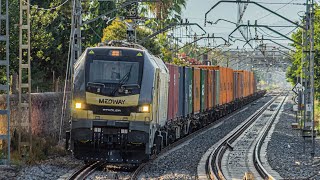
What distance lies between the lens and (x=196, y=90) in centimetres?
3228

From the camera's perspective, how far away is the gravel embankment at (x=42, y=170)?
15.5 m

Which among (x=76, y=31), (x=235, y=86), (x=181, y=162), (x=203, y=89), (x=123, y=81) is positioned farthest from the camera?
(x=235, y=86)

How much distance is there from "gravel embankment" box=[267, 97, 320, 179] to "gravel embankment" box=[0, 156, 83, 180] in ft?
17.5

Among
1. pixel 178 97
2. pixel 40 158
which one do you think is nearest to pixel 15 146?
pixel 40 158

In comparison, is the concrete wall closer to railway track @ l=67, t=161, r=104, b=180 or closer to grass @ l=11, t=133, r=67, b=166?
grass @ l=11, t=133, r=67, b=166

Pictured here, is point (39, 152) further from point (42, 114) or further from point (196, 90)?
point (196, 90)

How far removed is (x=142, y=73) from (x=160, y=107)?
7.45 ft

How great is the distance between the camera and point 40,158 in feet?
62.4

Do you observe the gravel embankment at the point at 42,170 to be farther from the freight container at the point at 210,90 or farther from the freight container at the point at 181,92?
the freight container at the point at 210,90

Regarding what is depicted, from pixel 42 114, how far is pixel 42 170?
21.0 ft

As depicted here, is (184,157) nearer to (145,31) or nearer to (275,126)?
(275,126)

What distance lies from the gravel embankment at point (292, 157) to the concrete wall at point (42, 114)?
714 centimetres

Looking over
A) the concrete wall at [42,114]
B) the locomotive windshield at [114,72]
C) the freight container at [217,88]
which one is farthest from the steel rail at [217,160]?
the freight container at [217,88]

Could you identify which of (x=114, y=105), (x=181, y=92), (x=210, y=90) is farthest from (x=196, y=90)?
(x=114, y=105)
